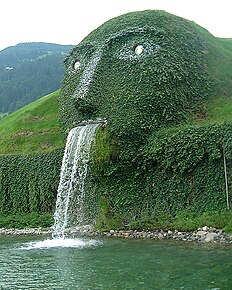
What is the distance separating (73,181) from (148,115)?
15.9 feet

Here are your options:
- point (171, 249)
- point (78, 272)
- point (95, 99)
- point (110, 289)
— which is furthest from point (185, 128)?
point (110, 289)

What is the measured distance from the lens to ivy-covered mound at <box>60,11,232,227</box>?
2141cm

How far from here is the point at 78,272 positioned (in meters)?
13.8

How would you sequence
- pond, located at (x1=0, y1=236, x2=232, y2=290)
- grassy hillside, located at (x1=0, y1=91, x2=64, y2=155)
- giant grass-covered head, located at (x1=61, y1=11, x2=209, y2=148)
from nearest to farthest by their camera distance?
pond, located at (x1=0, y1=236, x2=232, y2=290) → giant grass-covered head, located at (x1=61, y1=11, x2=209, y2=148) → grassy hillside, located at (x1=0, y1=91, x2=64, y2=155)

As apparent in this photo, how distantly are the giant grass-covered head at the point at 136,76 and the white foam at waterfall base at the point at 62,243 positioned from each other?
580cm

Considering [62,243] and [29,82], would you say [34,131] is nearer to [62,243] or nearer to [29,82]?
[62,243]

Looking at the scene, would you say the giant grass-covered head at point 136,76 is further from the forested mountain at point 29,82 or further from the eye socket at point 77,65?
the forested mountain at point 29,82

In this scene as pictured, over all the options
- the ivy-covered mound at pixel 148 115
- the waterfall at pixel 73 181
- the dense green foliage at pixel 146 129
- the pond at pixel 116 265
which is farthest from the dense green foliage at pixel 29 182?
the pond at pixel 116 265

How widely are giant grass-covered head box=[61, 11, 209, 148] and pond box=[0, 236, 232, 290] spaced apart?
23.0 feet

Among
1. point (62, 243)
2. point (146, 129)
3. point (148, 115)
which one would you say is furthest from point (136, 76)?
point (62, 243)

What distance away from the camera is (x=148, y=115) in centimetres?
2398

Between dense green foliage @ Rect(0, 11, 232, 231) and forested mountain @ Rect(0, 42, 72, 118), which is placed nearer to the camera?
dense green foliage @ Rect(0, 11, 232, 231)

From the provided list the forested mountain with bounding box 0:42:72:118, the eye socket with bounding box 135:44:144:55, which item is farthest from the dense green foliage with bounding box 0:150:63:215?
the forested mountain with bounding box 0:42:72:118

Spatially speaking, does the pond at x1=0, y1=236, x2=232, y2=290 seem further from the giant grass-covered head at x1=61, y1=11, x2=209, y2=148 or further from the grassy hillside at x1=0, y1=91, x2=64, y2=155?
the grassy hillside at x1=0, y1=91, x2=64, y2=155
